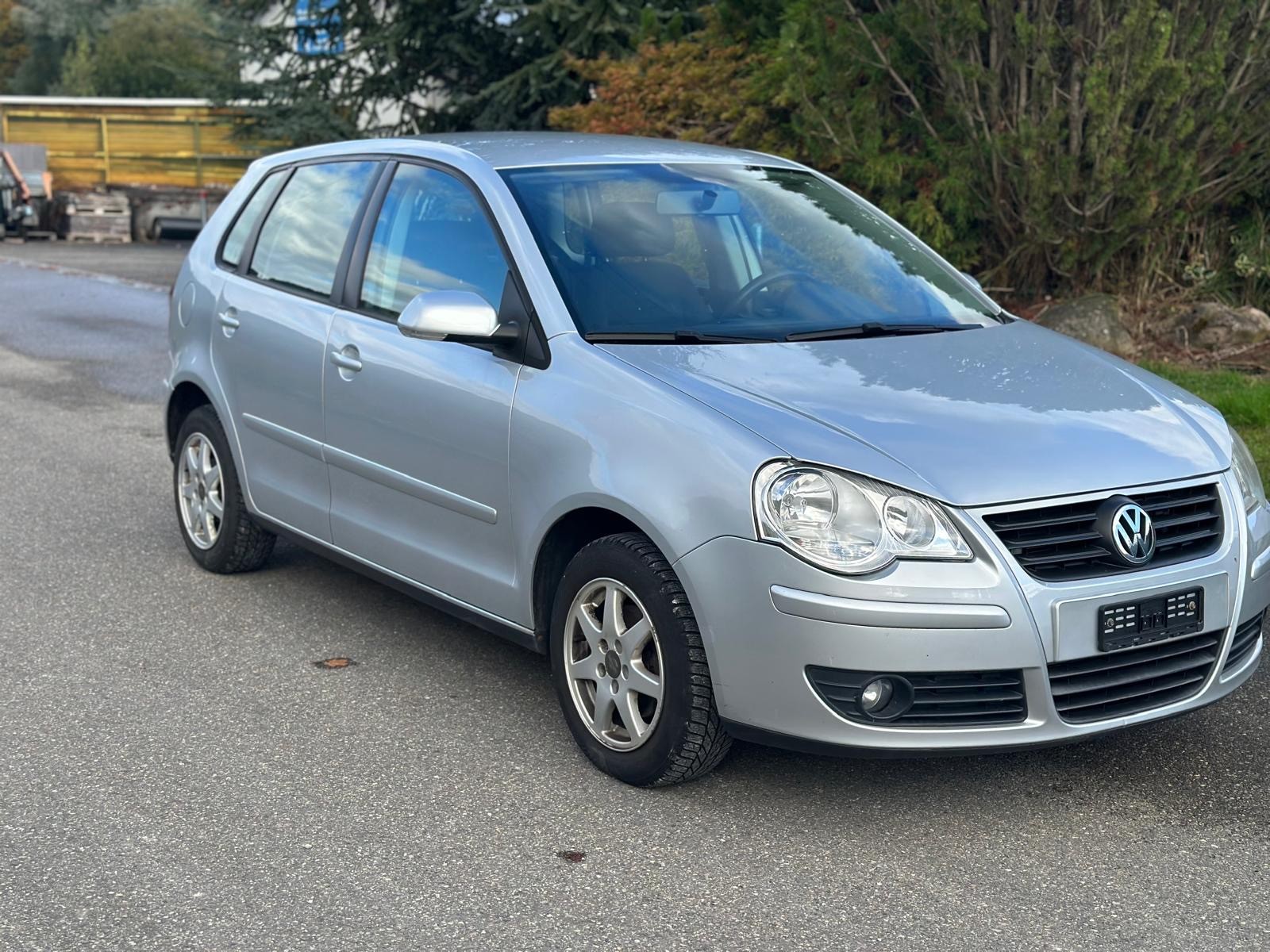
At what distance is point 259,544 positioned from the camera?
636 cm

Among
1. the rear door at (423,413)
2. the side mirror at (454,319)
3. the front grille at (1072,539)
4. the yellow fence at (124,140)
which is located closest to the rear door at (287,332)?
the rear door at (423,413)

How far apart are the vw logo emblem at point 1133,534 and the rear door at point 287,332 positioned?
107 inches

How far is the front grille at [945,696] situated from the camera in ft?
12.6

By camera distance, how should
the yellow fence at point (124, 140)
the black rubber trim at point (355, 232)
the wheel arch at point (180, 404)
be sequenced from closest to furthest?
the black rubber trim at point (355, 232), the wheel arch at point (180, 404), the yellow fence at point (124, 140)

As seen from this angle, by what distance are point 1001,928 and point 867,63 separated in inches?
328

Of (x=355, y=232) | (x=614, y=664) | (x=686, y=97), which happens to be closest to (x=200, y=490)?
(x=355, y=232)

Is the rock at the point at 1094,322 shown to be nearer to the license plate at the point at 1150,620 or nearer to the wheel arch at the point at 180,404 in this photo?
the wheel arch at the point at 180,404

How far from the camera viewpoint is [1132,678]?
13.1ft

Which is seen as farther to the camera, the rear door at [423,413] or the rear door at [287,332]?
the rear door at [287,332]

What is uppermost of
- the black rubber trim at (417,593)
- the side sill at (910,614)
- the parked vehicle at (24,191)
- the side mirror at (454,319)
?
the side mirror at (454,319)

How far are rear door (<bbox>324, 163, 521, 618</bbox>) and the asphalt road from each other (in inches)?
17.8

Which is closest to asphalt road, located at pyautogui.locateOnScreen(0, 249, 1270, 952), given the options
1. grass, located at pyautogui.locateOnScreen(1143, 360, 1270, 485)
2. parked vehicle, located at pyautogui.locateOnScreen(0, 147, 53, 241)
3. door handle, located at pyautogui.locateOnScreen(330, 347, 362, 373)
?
door handle, located at pyautogui.locateOnScreen(330, 347, 362, 373)

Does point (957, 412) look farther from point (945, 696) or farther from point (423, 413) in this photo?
point (423, 413)

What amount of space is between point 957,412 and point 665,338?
0.89 m
